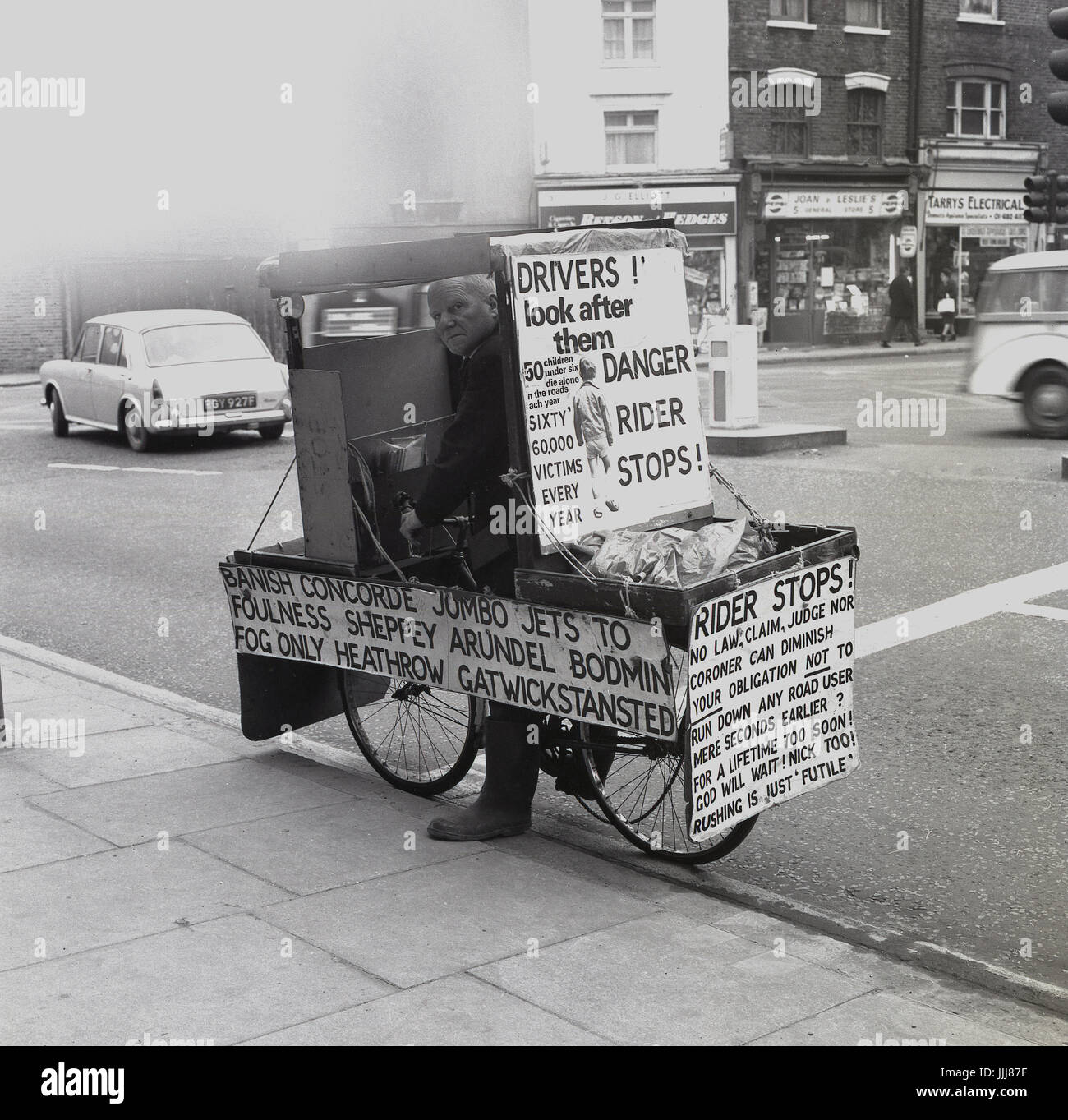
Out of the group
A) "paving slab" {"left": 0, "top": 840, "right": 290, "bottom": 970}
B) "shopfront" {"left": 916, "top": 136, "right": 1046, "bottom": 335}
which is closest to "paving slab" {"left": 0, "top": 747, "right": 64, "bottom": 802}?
"paving slab" {"left": 0, "top": 840, "right": 290, "bottom": 970}

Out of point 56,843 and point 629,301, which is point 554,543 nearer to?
point 629,301

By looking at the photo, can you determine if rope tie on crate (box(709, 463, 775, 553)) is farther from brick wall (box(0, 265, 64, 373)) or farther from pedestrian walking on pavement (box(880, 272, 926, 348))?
brick wall (box(0, 265, 64, 373))

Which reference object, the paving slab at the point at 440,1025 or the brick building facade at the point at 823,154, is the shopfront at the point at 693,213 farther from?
the paving slab at the point at 440,1025

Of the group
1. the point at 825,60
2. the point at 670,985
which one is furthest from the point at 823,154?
the point at 670,985

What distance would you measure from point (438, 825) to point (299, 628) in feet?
3.43

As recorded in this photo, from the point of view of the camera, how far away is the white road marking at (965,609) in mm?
7343

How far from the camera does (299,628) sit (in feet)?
17.5

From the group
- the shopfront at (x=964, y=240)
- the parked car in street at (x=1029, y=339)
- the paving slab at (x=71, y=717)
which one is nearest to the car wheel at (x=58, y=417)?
the parked car in street at (x=1029, y=339)

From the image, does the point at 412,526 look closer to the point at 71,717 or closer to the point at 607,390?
the point at 607,390

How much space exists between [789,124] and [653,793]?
31.5 m

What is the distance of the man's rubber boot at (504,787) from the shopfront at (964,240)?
33.0m

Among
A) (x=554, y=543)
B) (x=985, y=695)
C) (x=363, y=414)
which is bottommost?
(x=985, y=695)

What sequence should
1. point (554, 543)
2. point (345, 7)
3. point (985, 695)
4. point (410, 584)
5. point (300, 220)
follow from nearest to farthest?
point (554, 543), point (410, 584), point (985, 695), point (345, 7), point (300, 220)
